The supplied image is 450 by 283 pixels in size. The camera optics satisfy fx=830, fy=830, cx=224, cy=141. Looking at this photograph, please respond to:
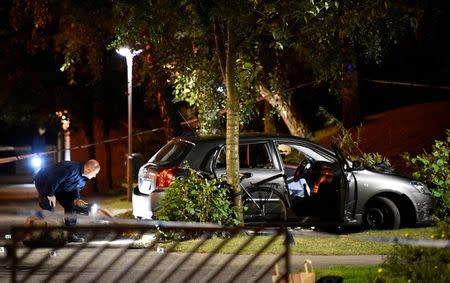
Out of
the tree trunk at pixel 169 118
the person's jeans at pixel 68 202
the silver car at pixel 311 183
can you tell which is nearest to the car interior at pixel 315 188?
the silver car at pixel 311 183

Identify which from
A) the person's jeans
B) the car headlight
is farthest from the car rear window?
the car headlight

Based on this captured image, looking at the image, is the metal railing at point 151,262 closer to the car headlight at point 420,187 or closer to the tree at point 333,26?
the car headlight at point 420,187

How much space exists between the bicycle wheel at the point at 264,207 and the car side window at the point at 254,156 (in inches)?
18.6

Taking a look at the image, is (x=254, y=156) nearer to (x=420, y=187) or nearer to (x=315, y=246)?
(x=315, y=246)

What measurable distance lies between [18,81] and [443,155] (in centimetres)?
1874

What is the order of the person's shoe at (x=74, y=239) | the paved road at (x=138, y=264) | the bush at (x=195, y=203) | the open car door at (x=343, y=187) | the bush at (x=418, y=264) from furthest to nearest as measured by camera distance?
the open car door at (x=343, y=187) → the bush at (x=195, y=203) → the person's shoe at (x=74, y=239) → the paved road at (x=138, y=264) → the bush at (x=418, y=264)

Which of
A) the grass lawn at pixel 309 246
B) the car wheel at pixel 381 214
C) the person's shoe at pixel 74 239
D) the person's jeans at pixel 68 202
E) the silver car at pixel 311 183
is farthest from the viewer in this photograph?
the car wheel at pixel 381 214

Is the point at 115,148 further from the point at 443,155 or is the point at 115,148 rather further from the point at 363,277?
the point at 363,277

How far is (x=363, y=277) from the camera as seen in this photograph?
8.82m

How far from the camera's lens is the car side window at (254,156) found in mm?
13250

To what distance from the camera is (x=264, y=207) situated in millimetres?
12961

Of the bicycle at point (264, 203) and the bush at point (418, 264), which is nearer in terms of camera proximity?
the bush at point (418, 264)

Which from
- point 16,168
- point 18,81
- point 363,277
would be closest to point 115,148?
point 18,81

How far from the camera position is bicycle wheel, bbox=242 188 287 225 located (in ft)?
42.4
